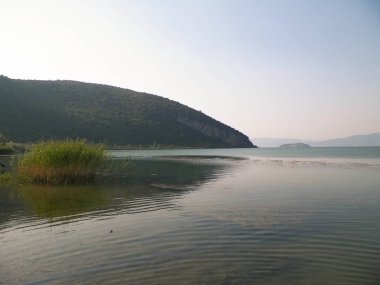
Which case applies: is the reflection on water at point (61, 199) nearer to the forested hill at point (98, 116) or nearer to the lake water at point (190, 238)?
the lake water at point (190, 238)

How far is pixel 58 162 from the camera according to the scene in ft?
87.2

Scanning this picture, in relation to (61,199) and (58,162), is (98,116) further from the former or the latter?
(61,199)

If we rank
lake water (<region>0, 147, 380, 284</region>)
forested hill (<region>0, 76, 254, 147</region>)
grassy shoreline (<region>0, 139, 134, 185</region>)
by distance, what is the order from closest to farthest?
lake water (<region>0, 147, 380, 284</region>)
grassy shoreline (<region>0, 139, 134, 185</region>)
forested hill (<region>0, 76, 254, 147</region>)

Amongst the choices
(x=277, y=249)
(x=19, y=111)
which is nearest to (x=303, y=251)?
(x=277, y=249)

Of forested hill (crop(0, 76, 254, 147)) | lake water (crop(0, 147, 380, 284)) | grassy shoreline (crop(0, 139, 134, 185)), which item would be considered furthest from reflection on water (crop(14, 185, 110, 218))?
forested hill (crop(0, 76, 254, 147))

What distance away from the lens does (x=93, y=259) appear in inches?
390

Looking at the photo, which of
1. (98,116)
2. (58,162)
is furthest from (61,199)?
(98,116)

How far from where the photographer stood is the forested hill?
354 feet

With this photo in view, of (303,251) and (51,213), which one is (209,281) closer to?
(303,251)

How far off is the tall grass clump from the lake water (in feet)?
15.2

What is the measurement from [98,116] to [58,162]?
111167 mm

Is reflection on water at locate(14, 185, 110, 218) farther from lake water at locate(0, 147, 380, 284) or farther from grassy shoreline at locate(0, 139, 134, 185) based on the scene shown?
grassy shoreline at locate(0, 139, 134, 185)

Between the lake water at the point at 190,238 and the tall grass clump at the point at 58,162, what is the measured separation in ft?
15.2

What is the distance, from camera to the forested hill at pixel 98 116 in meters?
108
